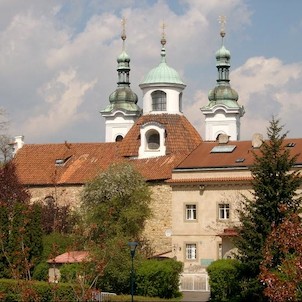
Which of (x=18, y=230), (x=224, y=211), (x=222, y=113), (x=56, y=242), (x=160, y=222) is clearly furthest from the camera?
(x=222, y=113)

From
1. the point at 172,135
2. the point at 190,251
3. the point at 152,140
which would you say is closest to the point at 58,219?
the point at 152,140

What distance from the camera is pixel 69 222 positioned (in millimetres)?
63656

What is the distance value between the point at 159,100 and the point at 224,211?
18401 millimetres

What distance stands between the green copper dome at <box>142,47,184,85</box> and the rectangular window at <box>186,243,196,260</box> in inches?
777

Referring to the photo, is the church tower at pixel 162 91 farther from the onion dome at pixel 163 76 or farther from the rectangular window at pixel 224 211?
the rectangular window at pixel 224 211

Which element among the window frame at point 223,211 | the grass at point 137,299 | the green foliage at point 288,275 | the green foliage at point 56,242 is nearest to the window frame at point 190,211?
the window frame at point 223,211

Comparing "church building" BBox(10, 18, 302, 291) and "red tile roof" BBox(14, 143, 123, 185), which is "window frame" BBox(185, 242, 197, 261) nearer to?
"church building" BBox(10, 18, 302, 291)

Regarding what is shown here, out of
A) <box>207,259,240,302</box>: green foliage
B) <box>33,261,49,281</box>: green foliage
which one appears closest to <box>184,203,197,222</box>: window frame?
<box>33,261,49,281</box>: green foliage

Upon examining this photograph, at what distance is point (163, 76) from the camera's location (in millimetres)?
74125

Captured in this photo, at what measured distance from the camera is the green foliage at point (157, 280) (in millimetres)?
47656

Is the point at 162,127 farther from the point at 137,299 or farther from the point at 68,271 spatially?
the point at 137,299

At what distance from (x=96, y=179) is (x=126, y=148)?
28.9ft

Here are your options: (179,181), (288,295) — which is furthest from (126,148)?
(288,295)

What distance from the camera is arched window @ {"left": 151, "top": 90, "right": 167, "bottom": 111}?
238 feet
